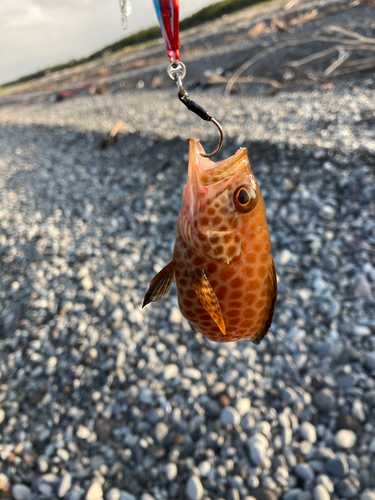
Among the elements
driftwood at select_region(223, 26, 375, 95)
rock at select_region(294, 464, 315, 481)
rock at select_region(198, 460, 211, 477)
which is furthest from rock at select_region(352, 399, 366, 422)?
driftwood at select_region(223, 26, 375, 95)

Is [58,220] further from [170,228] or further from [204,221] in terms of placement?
[204,221]

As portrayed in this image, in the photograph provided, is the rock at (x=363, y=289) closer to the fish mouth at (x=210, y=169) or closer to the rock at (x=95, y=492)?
the fish mouth at (x=210, y=169)

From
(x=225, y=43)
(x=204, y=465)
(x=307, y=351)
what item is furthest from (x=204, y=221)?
(x=225, y=43)

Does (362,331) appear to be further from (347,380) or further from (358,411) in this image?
(358,411)

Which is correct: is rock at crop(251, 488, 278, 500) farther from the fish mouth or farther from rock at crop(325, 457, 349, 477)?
the fish mouth

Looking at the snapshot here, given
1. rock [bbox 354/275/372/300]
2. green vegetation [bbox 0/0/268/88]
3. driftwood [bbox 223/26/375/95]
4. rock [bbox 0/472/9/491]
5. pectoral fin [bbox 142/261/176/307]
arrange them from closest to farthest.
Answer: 1. pectoral fin [bbox 142/261/176/307]
2. rock [bbox 0/472/9/491]
3. rock [bbox 354/275/372/300]
4. driftwood [bbox 223/26/375/95]
5. green vegetation [bbox 0/0/268/88]

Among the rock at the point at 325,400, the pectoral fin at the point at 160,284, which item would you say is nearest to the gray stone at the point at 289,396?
the rock at the point at 325,400
